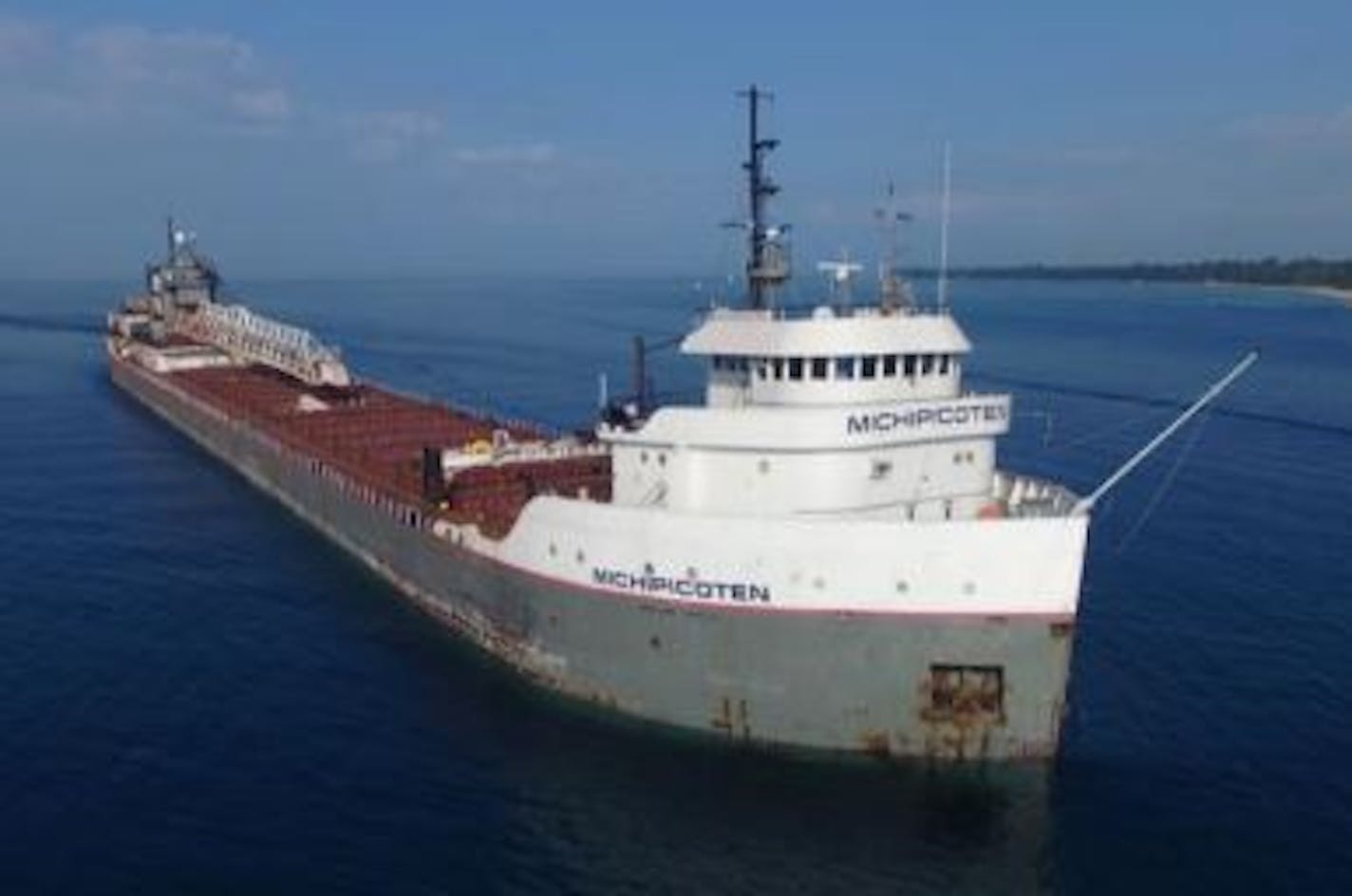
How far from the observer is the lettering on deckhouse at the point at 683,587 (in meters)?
27.2

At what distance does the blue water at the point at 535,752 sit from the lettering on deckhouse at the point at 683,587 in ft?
10.6

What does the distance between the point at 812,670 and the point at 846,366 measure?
20.8ft

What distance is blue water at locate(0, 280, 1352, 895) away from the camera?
2386cm

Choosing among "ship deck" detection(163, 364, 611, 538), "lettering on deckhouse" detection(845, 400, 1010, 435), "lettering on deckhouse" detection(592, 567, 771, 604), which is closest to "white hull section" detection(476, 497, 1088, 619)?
"lettering on deckhouse" detection(592, 567, 771, 604)

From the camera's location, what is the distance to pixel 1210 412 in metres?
80.3

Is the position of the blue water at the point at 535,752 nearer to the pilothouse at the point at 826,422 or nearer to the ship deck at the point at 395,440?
the ship deck at the point at 395,440

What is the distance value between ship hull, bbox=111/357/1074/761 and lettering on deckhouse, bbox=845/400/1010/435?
3.99 meters

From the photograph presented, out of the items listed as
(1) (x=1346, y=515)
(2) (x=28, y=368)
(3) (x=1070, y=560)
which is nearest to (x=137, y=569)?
(3) (x=1070, y=560)

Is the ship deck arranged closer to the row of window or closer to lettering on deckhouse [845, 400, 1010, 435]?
the row of window

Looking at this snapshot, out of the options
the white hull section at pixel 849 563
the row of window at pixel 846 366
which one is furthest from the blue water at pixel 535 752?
the row of window at pixel 846 366

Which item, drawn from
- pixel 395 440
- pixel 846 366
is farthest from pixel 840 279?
pixel 395 440

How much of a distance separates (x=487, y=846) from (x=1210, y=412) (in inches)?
2620

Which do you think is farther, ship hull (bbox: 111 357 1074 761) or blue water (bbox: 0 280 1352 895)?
ship hull (bbox: 111 357 1074 761)

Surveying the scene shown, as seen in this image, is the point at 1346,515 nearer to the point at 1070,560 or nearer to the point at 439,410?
the point at 1070,560
